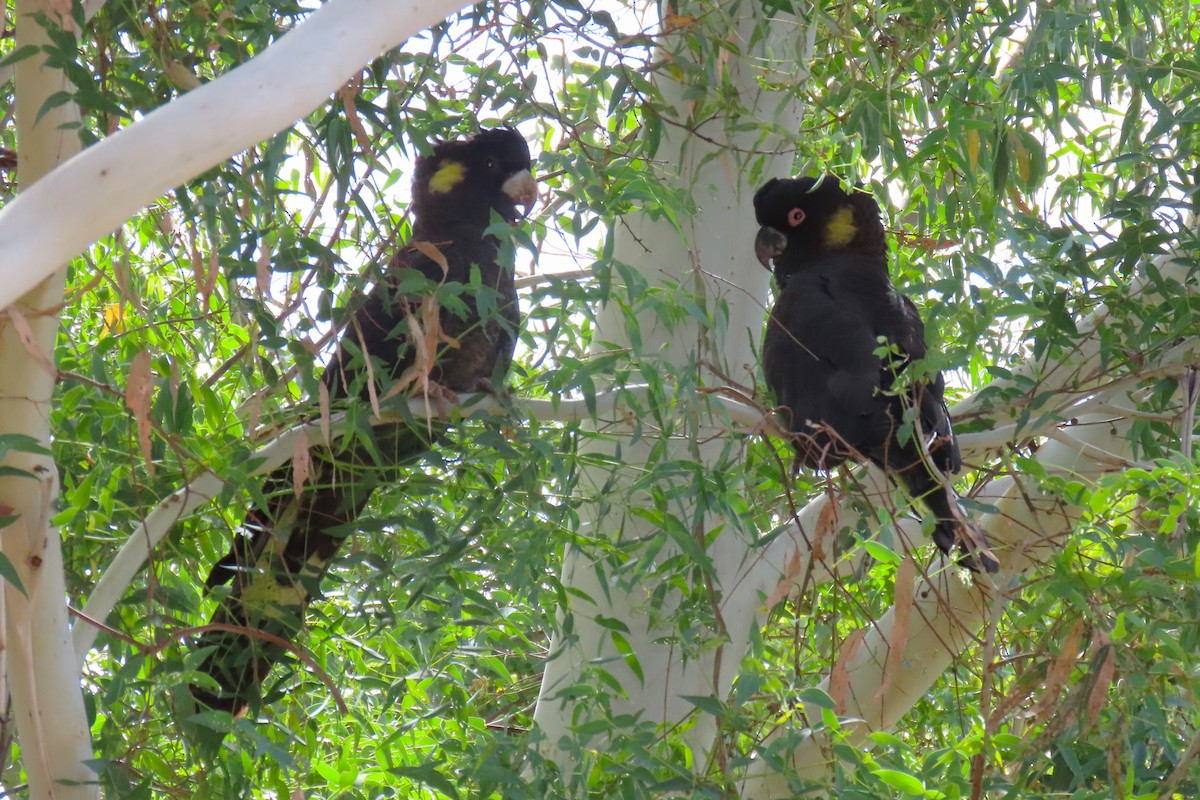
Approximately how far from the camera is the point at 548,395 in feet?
5.74

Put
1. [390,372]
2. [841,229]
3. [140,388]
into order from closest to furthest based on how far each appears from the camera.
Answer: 1. [140,388]
2. [390,372]
3. [841,229]

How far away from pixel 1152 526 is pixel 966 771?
502mm

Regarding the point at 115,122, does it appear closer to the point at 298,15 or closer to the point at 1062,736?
the point at 298,15

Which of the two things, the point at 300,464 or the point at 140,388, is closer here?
the point at 140,388

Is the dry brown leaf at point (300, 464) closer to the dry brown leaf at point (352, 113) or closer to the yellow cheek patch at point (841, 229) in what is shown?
the dry brown leaf at point (352, 113)

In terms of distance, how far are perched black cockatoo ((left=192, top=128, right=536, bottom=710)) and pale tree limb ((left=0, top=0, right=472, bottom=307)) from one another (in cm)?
47

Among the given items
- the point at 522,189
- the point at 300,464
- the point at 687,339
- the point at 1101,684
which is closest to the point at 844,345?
the point at 687,339

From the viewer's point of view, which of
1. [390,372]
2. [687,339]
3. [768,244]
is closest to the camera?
[390,372]

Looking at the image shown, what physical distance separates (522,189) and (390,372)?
783 millimetres

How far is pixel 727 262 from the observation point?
2289 millimetres

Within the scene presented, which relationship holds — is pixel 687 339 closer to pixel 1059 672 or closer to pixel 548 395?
pixel 548 395

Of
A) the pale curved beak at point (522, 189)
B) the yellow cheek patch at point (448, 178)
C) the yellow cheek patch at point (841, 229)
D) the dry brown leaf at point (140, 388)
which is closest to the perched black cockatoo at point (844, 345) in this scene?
the yellow cheek patch at point (841, 229)

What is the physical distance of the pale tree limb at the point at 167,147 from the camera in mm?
781

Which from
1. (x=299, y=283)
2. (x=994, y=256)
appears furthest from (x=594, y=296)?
(x=994, y=256)
